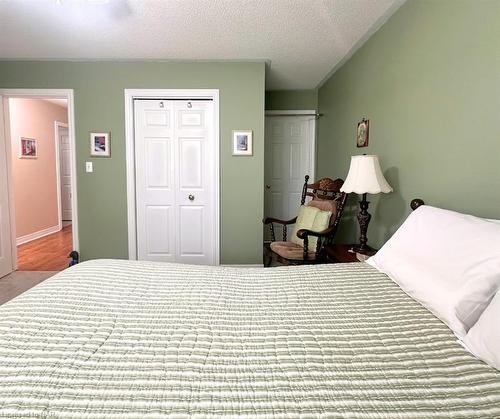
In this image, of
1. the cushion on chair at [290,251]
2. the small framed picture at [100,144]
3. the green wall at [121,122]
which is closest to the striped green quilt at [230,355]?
the cushion on chair at [290,251]

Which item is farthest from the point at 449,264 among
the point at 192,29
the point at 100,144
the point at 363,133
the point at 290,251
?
the point at 100,144

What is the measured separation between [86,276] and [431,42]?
2.30 m

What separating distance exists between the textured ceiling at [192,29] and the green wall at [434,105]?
353mm

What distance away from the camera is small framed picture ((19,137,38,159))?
5.21m

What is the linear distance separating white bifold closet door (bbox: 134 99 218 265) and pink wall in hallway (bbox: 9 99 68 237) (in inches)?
107

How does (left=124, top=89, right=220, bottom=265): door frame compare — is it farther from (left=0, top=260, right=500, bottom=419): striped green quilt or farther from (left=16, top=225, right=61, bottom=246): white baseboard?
(left=16, top=225, right=61, bottom=246): white baseboard

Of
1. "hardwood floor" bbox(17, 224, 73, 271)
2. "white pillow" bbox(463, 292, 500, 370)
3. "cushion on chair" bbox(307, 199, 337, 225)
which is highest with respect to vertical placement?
"cushion on chair" bbox(307, 199, 337, 225)

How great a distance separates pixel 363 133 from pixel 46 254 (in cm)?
447

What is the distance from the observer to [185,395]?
2.21ft

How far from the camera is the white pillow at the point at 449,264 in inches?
36.9

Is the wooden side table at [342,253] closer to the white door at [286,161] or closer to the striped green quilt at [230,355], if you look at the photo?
the striped green quilt at [230,355]

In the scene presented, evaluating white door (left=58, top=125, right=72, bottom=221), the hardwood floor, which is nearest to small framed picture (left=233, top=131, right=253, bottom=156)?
the hardwood floor

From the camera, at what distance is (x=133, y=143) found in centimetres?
364

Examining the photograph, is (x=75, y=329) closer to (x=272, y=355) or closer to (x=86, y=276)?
(x=86, y=276)
